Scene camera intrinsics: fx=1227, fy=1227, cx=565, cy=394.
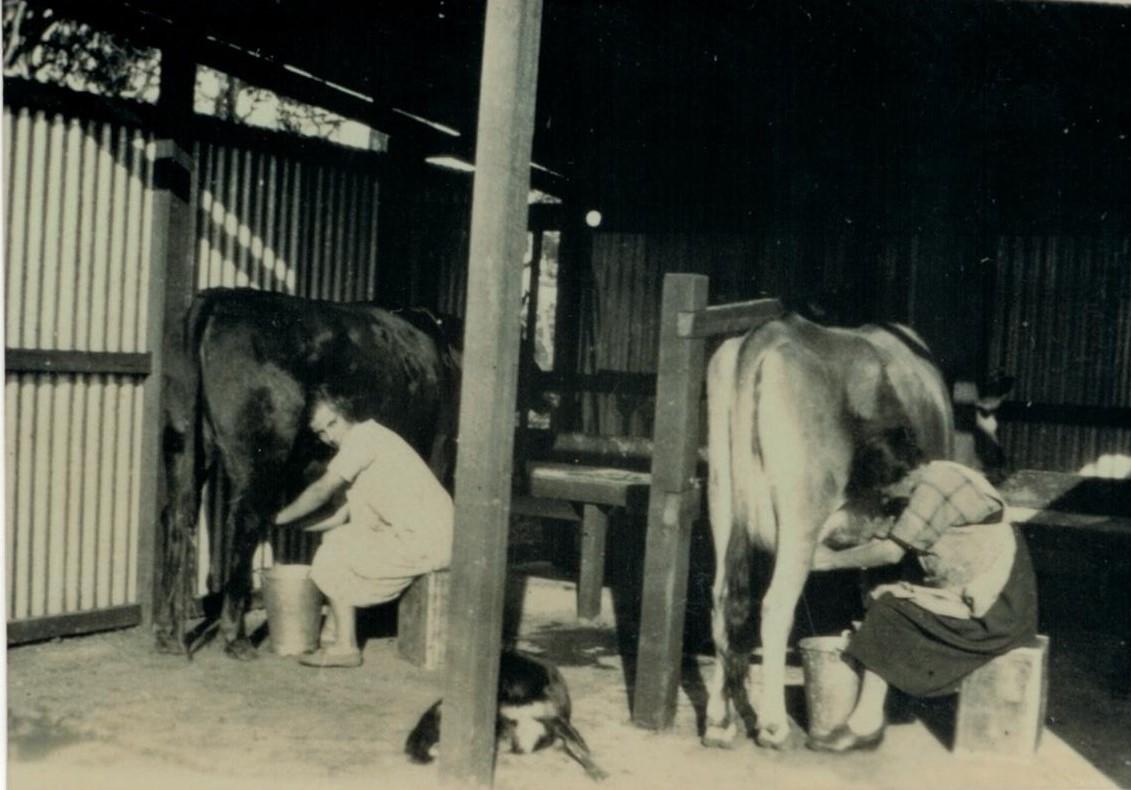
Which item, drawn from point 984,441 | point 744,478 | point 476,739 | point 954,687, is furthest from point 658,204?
point 476,739

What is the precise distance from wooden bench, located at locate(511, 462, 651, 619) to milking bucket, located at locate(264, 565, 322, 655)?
178 cm

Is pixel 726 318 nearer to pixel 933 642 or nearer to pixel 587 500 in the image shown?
pixel 933 642

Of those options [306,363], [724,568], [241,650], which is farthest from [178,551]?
[724,568]

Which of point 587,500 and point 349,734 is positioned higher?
point 587,500

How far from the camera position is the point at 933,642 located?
17.5 ft

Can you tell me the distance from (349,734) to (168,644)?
1801mm

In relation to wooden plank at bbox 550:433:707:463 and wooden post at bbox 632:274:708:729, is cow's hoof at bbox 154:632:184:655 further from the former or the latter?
wooden plank at bbox 550:433:707:463

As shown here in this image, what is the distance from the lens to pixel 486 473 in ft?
14.6

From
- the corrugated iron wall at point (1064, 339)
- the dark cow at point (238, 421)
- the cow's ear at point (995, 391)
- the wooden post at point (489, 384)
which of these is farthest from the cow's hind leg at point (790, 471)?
the corrugated iron wall at point (1064, 339)

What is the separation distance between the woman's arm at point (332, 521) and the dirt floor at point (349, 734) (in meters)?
0.82

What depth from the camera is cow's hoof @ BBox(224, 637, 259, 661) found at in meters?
6.67

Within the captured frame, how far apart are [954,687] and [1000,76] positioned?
351 centimetres

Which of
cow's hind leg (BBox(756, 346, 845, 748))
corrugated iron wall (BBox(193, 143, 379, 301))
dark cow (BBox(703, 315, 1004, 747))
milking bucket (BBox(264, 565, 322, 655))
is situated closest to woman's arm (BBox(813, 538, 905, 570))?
dark cow (BBox(703, 315, 1004, 747))

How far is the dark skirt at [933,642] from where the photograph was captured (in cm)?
530
